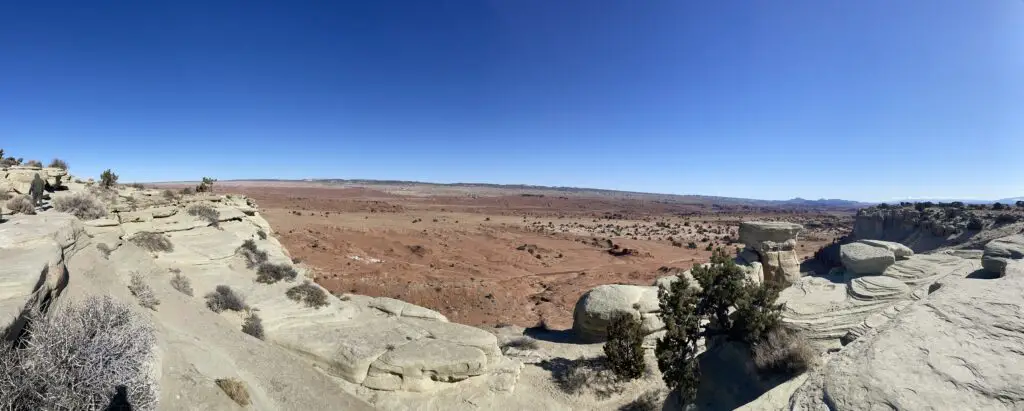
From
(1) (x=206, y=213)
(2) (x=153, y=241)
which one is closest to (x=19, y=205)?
(2) (x=153, y=241)

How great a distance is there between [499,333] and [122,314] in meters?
10.9

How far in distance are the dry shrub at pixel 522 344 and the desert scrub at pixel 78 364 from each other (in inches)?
363

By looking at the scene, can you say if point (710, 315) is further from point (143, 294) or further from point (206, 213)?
point (206, 213)

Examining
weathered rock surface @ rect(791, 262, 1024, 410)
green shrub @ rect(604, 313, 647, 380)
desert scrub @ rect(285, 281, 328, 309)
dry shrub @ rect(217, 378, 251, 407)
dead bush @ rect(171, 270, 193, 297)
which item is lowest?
green shrub @ rect(604, 313, 647, 380)

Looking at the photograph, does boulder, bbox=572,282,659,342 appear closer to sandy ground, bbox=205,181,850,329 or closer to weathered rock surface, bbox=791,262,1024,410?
sandy ground, bbox=205,181,850,329

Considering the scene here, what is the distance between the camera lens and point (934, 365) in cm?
427

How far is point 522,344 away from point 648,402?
4.57 m

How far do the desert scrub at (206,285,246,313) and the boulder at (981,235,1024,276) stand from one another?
697 inches

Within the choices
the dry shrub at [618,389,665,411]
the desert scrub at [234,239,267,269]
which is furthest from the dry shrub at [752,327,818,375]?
the desert scrub at [234,239,267,269]

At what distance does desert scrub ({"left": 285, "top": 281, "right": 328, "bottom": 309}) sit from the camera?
1234 cm

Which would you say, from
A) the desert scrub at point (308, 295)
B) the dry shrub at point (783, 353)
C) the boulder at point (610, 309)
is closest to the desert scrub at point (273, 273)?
the desert scrub at point (308, 295)

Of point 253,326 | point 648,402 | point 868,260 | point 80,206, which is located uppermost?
point 80,206

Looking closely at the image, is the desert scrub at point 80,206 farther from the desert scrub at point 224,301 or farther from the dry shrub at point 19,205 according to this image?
the desert scrub at point 224,301

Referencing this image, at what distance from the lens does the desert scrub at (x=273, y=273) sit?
13547 mm
